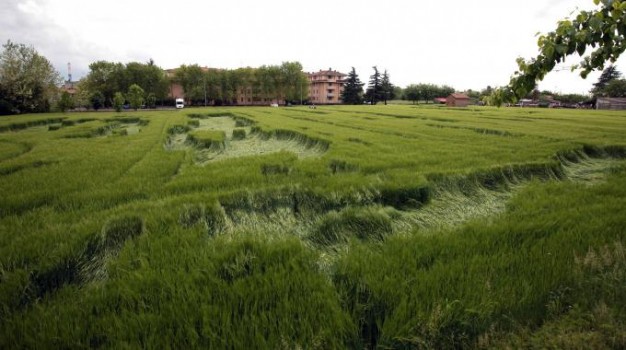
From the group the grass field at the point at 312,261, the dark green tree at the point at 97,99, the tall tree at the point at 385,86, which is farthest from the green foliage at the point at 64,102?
the tall tree at the point at 385,86

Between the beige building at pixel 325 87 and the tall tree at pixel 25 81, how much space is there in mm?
77221

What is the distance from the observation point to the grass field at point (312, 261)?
2234 mm

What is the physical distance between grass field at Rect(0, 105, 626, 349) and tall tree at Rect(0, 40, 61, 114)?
48.1m

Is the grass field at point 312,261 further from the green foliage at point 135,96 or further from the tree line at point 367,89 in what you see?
the tree line at point 367,89

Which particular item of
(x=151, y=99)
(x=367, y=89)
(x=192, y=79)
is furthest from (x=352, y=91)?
(x=151, y=99)

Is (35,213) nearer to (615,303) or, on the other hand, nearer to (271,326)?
(271,326)

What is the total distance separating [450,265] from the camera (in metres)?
3.02

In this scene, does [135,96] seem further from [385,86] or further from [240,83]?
[385,86]

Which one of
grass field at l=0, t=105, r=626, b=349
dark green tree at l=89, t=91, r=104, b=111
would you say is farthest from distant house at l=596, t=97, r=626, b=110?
dark green tree at l=89, t=91, r=104, b=111

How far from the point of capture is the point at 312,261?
3.21m

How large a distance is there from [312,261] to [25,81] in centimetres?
5534

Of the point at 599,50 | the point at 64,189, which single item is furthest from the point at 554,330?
the point at 64,189

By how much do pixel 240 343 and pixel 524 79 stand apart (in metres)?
4.37

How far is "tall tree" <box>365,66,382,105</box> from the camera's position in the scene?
9000 centimetres
